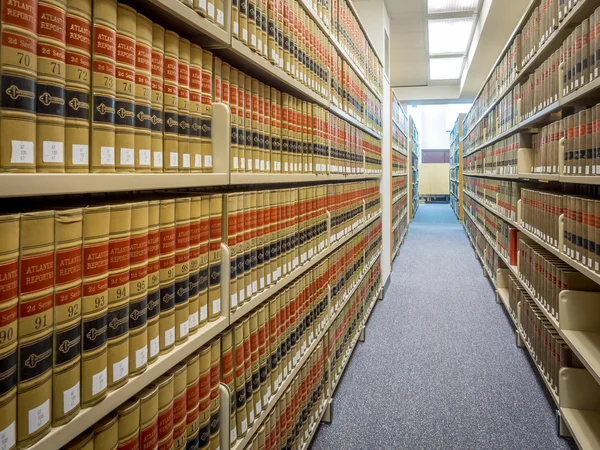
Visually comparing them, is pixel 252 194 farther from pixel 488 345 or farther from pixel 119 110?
pixel 488 345

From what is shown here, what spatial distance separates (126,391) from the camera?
754 millimetres

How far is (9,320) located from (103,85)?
376 mm

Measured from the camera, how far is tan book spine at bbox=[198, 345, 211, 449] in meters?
1.02

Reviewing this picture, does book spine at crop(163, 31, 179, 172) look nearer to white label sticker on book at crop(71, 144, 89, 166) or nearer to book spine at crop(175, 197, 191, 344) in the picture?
book spine at crop(175, 197, 191, 344)

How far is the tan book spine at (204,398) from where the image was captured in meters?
1.02

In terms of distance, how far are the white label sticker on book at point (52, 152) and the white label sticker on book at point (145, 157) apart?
176 mm

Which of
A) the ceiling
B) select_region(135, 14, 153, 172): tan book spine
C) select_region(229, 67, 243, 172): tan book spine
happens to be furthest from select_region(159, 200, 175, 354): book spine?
the ceiling

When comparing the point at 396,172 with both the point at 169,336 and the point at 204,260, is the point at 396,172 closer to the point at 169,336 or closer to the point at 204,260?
the point at 204,260

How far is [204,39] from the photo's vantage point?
1.08 metres

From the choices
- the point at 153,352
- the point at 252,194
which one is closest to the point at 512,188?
the point at 252,194

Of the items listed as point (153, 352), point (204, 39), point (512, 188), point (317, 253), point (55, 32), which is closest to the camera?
point (55, 32)

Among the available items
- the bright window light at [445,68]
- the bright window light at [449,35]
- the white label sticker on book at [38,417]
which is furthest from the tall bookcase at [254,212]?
the bright window light at [445,68]

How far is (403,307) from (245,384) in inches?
115

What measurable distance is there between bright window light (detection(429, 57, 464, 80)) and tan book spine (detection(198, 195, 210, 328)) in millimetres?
8465
